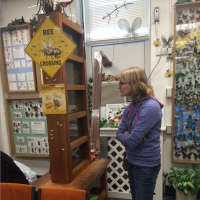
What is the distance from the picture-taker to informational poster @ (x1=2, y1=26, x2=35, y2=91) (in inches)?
96.3

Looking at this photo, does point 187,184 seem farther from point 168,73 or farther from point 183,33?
point 183,33

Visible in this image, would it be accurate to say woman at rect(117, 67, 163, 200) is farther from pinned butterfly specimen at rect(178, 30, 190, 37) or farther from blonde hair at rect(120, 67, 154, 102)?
pinned butterfly specimen at rect(178, 30, 190, 37)

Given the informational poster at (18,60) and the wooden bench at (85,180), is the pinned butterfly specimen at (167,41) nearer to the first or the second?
the wooden bench at (85,180)

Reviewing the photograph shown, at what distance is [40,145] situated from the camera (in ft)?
8.50

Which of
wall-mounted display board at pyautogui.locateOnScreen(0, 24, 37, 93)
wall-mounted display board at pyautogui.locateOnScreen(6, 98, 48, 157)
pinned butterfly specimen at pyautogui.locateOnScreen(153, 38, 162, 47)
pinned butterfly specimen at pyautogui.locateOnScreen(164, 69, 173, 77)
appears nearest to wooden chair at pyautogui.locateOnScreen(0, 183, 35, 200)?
wall-mounted display board at pyautogui.locateOnScreen(6, 98, 48, 157)

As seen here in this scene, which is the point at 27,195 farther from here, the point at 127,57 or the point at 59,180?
the point at 127,57

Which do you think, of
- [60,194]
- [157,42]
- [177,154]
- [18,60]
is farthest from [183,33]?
[18,60]

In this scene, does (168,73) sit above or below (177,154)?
above

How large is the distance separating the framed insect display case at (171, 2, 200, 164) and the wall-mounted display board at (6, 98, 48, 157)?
6.21 ft

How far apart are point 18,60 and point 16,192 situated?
1.97 m

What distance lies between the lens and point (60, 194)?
40.9 inches

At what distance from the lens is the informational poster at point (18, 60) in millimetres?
2447

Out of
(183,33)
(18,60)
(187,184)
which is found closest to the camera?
(187,184)

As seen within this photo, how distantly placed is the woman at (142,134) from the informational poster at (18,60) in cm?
180
